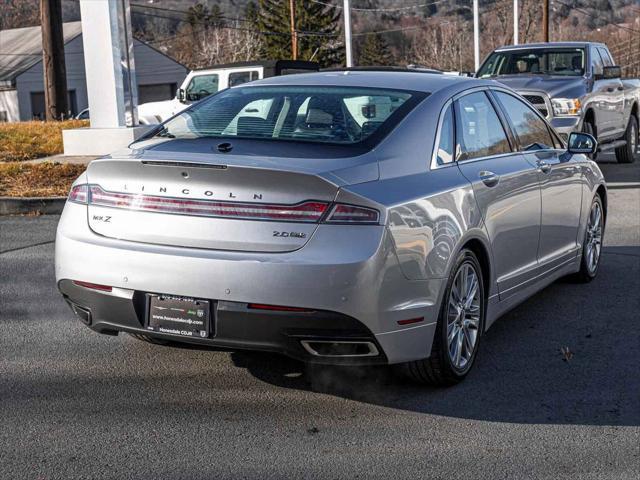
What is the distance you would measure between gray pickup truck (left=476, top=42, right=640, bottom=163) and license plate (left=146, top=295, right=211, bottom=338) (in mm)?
10095

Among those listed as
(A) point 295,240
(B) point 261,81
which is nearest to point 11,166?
(B) point 261,81

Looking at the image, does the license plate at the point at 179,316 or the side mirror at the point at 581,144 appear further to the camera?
the side mirror at the point at 581,144

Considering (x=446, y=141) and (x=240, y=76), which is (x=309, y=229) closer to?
(x=446, y=141)

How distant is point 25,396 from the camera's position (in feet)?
15.4

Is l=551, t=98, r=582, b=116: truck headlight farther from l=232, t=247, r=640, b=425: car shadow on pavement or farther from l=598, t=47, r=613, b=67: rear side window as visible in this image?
l=232, t=247, r=640, b=425: car shadow on pavement

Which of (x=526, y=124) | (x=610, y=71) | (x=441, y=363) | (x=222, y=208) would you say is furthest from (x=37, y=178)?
(x=610, y=71)

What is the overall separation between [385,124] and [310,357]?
4.18 ft

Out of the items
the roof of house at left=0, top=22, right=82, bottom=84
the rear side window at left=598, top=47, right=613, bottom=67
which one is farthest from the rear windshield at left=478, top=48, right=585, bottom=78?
the roof of house at left=0, top=22, right=82, bottom=84

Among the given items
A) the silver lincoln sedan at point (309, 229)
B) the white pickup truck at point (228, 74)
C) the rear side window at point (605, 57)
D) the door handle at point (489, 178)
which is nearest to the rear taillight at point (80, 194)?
the silver lincoln sedan at point (309, 229)

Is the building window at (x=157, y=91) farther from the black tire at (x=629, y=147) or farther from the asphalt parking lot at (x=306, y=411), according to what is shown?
the asphalt parking lot at (x=306, y=411)

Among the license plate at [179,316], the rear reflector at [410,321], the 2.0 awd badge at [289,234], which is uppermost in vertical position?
the 2.0 awd badge at [289,234]

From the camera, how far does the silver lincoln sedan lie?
4242mm

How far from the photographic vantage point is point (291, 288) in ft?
13.8

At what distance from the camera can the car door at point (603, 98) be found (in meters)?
14.8
